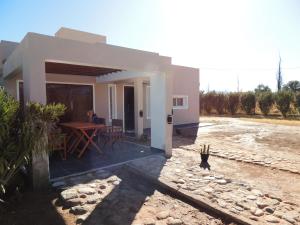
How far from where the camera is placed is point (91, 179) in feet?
16.8

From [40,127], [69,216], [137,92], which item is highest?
[137,92]

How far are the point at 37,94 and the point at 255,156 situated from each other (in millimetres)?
6630

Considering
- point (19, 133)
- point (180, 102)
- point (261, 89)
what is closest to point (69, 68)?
point (19, 133)

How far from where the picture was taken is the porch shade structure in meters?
4.57

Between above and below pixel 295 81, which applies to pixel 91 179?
below

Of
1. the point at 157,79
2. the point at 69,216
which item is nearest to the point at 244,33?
the point at 157,79

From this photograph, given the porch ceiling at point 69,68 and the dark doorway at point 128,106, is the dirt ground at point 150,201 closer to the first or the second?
the porch ceiling at point 69,68

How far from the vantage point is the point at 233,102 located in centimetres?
2467

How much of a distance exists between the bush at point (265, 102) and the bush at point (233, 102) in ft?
7.26

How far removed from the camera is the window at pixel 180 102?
14900mm

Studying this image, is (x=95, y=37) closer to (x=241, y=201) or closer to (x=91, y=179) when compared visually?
(x=91, y=179)

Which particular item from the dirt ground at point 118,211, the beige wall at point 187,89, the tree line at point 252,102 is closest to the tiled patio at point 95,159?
the dirt ground at point 118,211

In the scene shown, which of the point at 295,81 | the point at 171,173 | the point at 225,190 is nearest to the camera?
the point at 225,190

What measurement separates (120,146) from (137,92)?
298 centimetres
